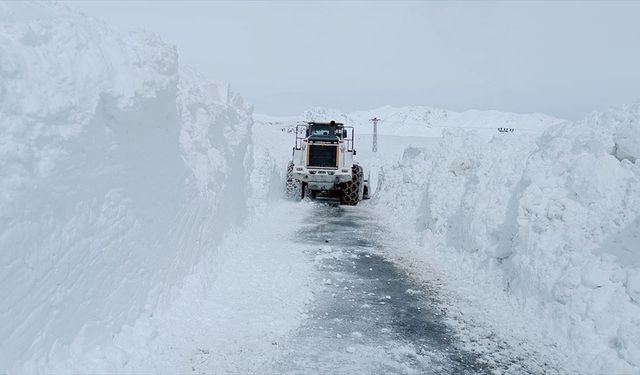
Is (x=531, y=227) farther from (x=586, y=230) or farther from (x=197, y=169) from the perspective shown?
(x=197, y=169)

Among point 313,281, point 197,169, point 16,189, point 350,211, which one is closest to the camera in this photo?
point 16,189

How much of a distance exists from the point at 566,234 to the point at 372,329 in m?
2.76

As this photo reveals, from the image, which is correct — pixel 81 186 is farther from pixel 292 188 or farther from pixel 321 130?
pixel 292 188

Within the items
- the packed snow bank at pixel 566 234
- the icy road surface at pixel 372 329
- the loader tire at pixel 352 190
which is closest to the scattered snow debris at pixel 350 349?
the icy road surface at pixel 372 329

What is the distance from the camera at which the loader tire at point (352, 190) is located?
60.4 feet

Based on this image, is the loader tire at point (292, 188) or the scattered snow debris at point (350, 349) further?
the loader tire at point (292, 188)

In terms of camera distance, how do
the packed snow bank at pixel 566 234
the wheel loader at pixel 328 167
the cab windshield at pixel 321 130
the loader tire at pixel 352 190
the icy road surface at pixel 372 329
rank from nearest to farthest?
the icy road surface at pixel 372 329 < the packed snow bank at pixel 566 234 < the wheel loader at pixel 328 167 < the loader tire at pixel 352 190 < the cab windshield at pixel 321 130

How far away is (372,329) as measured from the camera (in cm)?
526

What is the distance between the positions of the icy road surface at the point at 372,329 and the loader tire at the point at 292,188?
426 inches

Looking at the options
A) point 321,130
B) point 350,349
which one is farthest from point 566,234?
point 321,130

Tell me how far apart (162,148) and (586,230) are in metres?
5.43

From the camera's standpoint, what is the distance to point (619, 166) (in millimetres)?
6059

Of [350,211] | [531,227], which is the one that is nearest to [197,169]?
[531,227]

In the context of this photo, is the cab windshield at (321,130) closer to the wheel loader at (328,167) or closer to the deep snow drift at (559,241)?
the wheel loader at (328,167)
